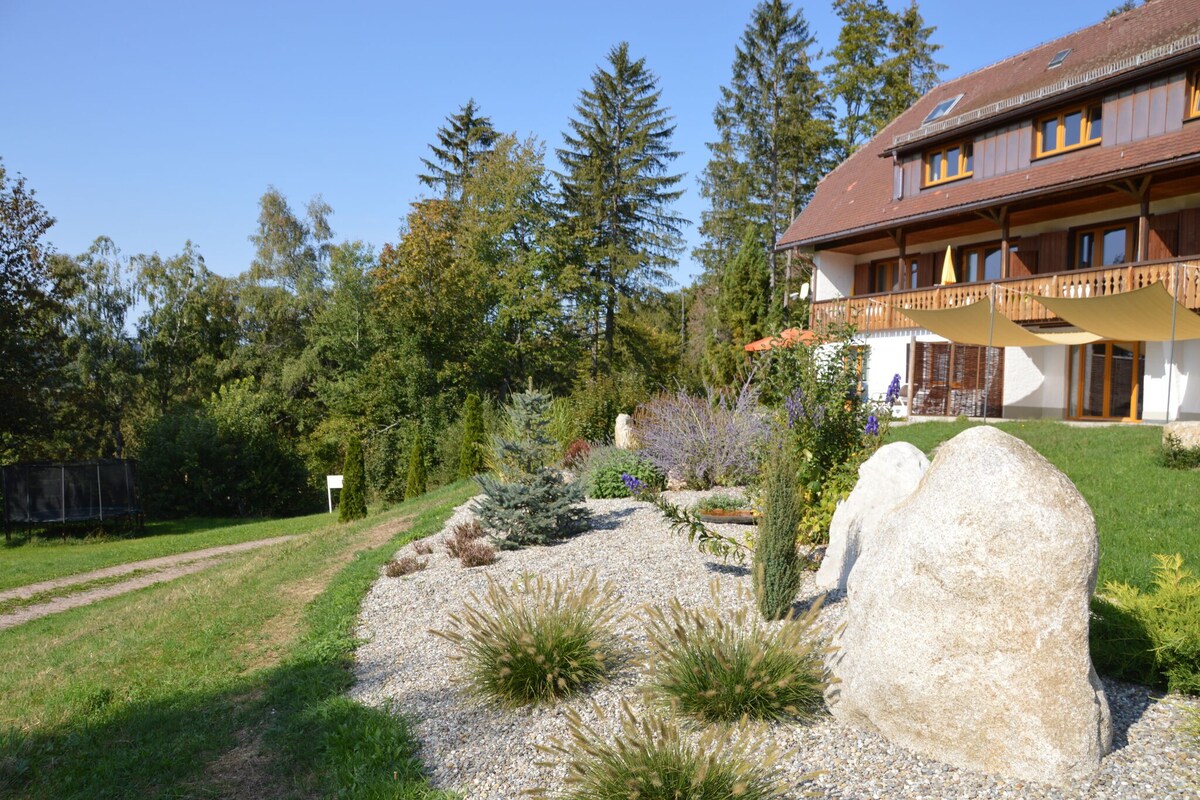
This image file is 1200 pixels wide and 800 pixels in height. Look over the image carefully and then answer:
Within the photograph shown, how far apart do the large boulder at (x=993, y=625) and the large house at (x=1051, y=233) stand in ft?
40.5

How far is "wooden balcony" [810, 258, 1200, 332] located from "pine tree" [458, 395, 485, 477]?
927cm

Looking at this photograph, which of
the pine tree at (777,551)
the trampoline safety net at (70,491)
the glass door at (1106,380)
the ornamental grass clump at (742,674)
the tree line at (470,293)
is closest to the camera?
the ornamental grass clump at (742,674)

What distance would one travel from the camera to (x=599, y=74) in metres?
32.4

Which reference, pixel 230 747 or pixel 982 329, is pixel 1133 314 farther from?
pixel 230 747

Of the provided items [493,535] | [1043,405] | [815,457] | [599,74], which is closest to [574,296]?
[599,74]

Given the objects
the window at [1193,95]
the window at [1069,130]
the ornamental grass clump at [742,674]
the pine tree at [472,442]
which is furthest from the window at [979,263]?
the ornamental grass clump at [742,674]

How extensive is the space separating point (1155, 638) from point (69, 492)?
22.2 metres

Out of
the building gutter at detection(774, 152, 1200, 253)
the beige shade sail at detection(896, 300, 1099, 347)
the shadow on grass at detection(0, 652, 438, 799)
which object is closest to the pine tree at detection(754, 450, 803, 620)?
the shadow on grass at detection(0, 652, 438, 799)

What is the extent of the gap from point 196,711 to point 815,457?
5.57 meters

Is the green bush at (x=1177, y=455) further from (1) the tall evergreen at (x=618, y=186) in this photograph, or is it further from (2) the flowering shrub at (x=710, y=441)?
(1) the tall evergreen at (x=618, y=186)

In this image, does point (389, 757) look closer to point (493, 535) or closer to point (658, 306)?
point (493, 535)

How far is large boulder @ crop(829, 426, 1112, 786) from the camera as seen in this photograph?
3.39 metres

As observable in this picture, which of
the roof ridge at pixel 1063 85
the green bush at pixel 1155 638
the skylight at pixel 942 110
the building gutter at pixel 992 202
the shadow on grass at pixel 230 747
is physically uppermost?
the skylight at pixel 942 110

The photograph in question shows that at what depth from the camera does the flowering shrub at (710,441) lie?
1173 centimetres
